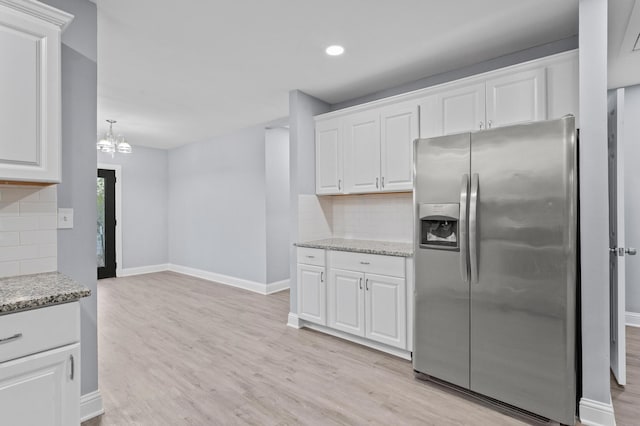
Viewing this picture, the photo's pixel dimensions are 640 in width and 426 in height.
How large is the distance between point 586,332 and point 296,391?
6.24 ft

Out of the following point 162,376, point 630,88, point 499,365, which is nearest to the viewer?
point 499,365

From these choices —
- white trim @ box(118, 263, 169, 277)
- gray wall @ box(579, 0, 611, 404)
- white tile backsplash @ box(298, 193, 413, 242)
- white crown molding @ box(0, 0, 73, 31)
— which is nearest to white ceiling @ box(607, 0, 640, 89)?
gray wall @ box(579, 0, 611, 404)

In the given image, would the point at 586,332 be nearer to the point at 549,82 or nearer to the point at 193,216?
the point at 549,82

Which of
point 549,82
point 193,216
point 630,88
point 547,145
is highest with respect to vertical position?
point 630,88

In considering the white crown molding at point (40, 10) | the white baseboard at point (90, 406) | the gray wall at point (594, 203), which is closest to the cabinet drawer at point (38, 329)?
the white baseboard at point (90, 406)

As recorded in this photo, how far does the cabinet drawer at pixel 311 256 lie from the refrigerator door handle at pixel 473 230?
5.13 feet

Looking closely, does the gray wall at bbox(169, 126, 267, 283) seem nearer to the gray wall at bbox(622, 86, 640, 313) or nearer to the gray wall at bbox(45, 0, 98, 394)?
Result: the gray wall at bbox(45, 0, 98, 394)

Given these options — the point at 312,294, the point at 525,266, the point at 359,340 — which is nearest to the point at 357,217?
the point at 312,294

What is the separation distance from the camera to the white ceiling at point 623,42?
2138 millimetres

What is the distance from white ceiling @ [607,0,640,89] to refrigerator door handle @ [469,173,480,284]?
4.66ft

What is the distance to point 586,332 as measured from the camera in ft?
6.49

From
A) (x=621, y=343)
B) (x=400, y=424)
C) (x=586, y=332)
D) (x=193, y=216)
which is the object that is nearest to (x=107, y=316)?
(x=193, y=216)

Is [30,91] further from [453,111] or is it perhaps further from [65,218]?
[453,111]

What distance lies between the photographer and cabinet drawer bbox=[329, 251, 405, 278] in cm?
285
